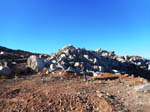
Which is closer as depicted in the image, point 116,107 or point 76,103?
point 116,107

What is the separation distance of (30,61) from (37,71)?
266cm

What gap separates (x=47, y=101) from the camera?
285 inches

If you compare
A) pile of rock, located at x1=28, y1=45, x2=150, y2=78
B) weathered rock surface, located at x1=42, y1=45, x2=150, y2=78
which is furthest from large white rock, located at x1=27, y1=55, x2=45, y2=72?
weathered rock surface, located at x1=42, y1=45, x2=150, y2=78

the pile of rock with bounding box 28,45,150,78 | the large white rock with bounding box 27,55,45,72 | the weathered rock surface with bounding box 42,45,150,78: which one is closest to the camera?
the large white rock with bounding box 27,55,45,72

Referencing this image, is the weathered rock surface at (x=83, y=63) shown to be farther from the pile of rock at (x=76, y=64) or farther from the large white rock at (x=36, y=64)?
the large white rock at (x=36, y=64)

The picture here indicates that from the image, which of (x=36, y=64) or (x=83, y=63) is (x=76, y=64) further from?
(x=36, y=64)

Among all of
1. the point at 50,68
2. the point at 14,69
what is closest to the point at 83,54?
the point at 50,68

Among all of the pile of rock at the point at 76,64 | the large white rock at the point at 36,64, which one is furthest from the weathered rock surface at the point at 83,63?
the large white rock at the point at 36,64

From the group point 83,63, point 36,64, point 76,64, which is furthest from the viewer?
point 83,63

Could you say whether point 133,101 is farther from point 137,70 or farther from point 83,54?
point 137,70

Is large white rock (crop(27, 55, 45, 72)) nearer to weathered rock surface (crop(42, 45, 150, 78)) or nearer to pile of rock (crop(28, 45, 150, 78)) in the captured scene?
pile of rock (crop(28, 45, 150, 78))

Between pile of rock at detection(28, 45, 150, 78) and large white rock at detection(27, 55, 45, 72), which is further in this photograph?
pile of rock at detection(28, 45, 150, 78)

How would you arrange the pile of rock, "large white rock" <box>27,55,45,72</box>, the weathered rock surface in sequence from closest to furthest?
"large white rock" <box>27,55,45,72</box> < the pile of rock < the weathered rock surface

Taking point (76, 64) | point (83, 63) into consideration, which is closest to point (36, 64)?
point (76, 64)
